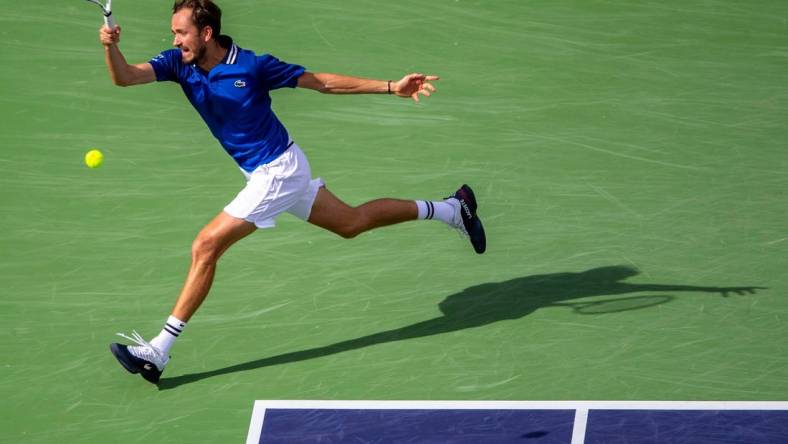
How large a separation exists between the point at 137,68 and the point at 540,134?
430 cm

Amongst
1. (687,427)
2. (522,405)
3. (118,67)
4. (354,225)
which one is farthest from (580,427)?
(118,67)

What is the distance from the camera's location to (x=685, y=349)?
909 cm

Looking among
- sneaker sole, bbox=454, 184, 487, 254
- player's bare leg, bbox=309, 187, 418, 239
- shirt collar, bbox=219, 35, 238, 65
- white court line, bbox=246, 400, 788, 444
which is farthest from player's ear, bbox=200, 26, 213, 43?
sneaker sole, bbox=454, 184, 487, 254

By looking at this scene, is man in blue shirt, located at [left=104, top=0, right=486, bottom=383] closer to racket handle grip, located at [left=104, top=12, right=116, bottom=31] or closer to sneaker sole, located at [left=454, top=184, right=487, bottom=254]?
racket handle grip, located at [left=104, top=12, right=116, bottom=31]

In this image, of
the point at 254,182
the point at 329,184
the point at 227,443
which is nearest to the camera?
the point at 227,443

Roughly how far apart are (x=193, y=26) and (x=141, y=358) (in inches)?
78.8

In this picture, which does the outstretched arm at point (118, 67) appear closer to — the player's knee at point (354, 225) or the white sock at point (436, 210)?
the player's knee at point (354, 225)

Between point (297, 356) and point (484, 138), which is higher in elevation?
point (484, 138)

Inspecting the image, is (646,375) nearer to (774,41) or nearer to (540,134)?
(540,134)

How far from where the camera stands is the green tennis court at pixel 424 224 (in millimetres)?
8805

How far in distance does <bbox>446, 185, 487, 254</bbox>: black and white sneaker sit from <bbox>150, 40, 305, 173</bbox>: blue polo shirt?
1.64 meters

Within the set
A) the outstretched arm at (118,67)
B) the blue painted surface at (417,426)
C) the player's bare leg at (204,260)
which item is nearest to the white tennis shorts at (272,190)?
the player's bare leg at (204,260)

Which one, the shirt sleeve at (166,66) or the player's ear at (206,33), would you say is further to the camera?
the shirt sleeve at (166,66)

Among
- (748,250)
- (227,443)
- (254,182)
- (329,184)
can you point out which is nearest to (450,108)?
(329,184)
